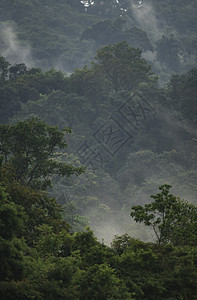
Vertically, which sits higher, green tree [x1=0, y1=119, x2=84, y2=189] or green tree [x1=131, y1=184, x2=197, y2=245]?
green tree [x1=0, y1=119, x2=84, y2=189]

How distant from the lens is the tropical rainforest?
21.8ft

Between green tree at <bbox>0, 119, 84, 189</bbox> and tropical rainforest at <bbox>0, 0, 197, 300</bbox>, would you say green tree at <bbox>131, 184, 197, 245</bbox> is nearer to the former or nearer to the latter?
tropical rainforest at <bbox>0, 0, 197, 300</bbox>

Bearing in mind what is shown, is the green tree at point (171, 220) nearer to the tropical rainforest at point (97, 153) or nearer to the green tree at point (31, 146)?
the tropical rainforest at point (97, 153)

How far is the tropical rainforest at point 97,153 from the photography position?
6.65m

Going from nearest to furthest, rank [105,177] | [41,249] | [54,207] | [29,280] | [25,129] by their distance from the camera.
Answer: [29,280] < [41,249] < [54,207] < [25,129] < [105,177]

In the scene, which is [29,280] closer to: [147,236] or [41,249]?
[41,249]

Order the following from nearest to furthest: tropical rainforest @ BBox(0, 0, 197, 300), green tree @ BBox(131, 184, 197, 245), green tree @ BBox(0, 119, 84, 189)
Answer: tropical rainforest @ BBox(0, 0, 197, 300)
green tree @ BBox(131, 184, 197, 245)
green tree @ BBox(0, 119, 84, 189)

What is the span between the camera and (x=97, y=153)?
119 ft

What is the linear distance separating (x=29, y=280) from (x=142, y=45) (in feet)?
195

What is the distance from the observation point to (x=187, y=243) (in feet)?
27.8

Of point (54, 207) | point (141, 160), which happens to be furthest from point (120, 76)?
point (54, 207)

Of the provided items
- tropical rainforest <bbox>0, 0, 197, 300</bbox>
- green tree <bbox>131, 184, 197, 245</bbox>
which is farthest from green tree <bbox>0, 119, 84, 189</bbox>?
green tree <bbox>131, 184, 197, 245</bbox>

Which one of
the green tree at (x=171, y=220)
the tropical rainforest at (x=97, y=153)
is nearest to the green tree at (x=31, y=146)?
the tropical rainforest at (x=97, y=153)

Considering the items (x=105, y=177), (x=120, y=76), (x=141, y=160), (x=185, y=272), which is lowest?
(x=185, y=272)
